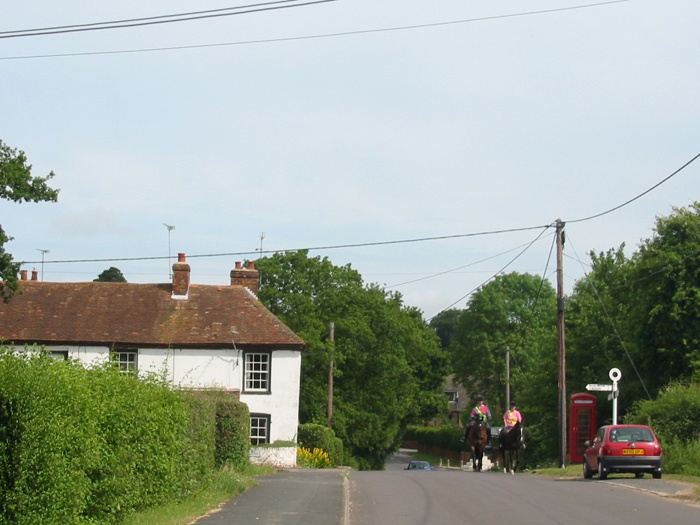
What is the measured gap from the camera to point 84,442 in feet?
42.1

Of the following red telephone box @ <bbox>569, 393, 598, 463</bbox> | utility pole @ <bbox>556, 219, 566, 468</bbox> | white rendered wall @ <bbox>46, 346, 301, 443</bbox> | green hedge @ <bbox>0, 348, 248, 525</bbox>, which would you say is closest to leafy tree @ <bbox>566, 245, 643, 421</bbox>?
red telephone box @ <bbox>569, 393, 598, 463</bbox>

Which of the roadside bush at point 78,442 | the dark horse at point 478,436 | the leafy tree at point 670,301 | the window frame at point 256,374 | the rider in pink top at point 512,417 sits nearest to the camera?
the roadside bush at point 78,442

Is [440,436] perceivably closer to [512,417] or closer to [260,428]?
[260,428]

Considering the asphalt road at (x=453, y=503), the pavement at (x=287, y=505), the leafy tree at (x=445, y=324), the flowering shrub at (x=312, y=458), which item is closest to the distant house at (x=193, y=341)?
the flowering shrub at (x=312, y=458)

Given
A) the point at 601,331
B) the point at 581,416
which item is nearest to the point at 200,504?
the point at 581,416

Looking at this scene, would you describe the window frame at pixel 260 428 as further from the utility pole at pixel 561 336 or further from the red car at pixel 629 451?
the red car at pixel 629 451

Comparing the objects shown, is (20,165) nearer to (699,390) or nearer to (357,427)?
(699,390)

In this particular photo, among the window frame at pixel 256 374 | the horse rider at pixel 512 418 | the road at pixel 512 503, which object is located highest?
the window frame at pixel 256 374

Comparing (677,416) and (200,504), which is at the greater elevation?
(677,416)

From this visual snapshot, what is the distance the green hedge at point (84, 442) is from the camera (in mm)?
12219

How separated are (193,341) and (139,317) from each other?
10.3ft

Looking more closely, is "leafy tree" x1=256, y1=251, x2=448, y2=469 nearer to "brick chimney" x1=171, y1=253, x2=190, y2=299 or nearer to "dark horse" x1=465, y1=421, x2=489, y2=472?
"brick chimney" x1=171, y1=253, x2=190, y2=299

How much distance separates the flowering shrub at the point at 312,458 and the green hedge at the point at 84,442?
21.2 meters

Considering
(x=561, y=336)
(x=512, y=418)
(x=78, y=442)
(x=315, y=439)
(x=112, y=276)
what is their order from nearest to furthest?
(x=78, y=442), (x=512, y=418), (x=561, y=336), (x=315, y=439), (x=112, y=276)
